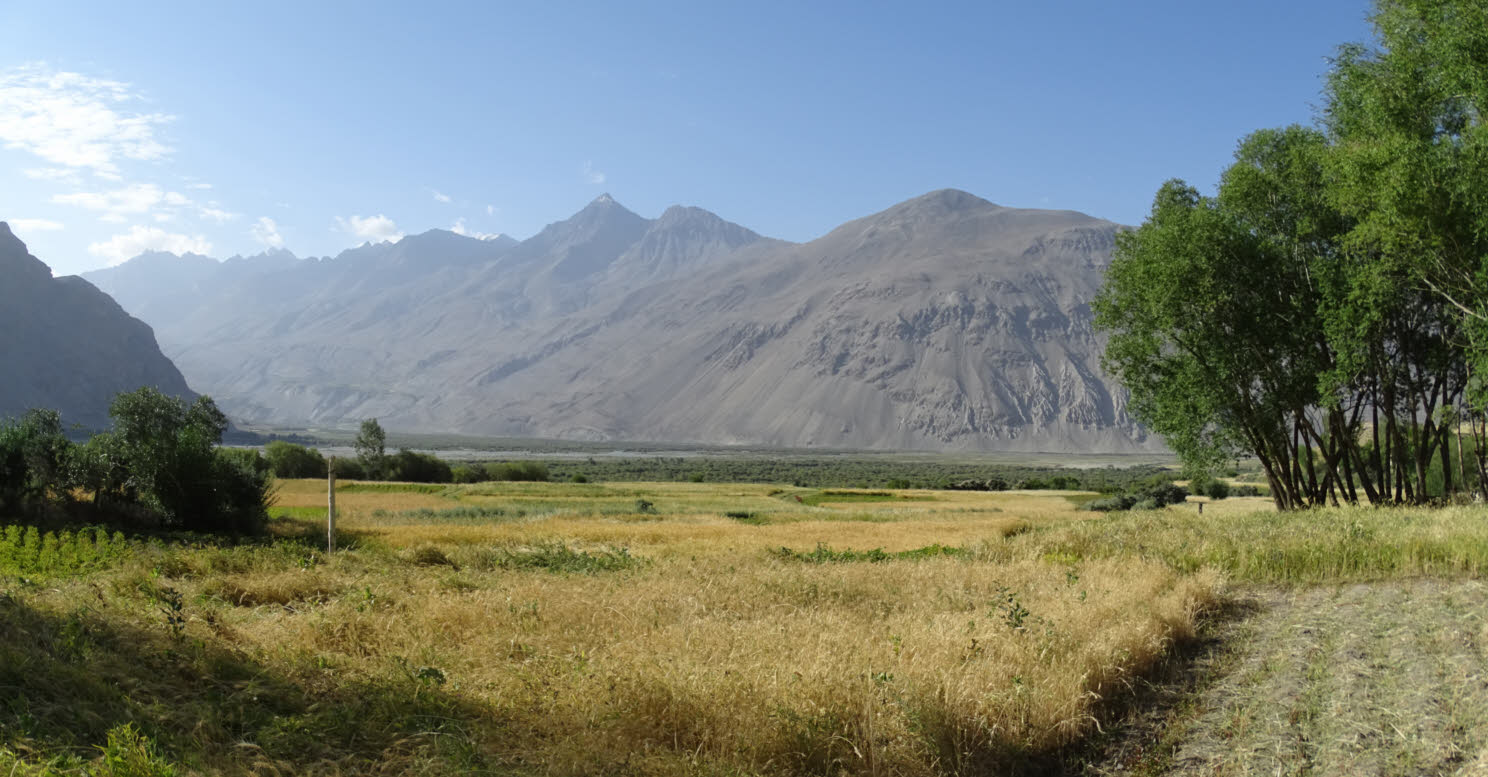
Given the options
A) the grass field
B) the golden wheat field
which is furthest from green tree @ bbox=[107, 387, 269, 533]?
the golden wheat field

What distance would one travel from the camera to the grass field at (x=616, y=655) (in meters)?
6.13

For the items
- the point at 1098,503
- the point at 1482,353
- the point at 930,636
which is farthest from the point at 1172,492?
the point at 930,636

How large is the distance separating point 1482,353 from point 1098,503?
4074 centimetres

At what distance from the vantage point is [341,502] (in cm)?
5578

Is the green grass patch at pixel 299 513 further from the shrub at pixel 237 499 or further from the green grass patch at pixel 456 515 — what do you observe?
the shrub at pixel 237 499

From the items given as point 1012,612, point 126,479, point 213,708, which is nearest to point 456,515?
point 126,479

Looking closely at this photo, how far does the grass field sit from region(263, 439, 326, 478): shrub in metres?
67.6

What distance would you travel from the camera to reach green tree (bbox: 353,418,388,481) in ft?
289

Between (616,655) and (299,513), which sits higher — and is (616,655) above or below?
above

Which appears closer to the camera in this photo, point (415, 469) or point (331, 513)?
point (331, 513)

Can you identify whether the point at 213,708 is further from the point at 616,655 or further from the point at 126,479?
the point at 126,479

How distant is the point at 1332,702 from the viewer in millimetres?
7902

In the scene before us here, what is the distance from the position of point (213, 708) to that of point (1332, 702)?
370 inches

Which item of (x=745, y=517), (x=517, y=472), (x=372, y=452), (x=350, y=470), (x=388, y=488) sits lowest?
(x=517, y=472)
